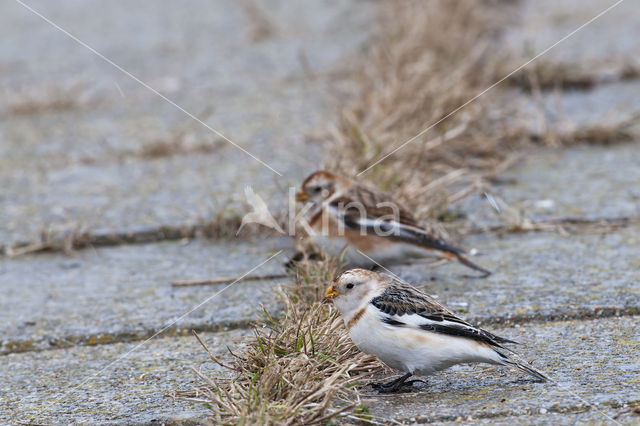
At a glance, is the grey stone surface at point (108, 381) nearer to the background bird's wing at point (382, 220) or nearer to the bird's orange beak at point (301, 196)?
the background bird's wing at point (382, 220)

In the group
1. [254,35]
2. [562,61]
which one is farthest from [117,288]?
[254,35]

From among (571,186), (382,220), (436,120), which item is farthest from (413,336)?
(436,120)

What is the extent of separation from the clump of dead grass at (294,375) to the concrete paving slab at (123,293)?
42cm

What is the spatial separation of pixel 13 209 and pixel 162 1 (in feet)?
18.4

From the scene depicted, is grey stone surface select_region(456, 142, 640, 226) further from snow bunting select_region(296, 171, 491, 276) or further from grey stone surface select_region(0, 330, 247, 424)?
grey stone surface select_region(0, 330, 247, 424)

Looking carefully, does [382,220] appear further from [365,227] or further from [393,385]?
[393,385]

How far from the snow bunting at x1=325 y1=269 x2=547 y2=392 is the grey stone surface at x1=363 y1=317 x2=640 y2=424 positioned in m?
0.07

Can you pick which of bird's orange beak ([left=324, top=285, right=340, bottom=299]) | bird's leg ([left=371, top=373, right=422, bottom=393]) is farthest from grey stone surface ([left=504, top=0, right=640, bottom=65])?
bird's leg ([left=371, top=373, right=422, bottom=393])

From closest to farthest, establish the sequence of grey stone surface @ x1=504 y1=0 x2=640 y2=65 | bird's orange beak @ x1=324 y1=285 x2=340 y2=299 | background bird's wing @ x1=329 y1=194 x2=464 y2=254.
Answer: bird's orange beak @ x1=324 y1=285 x2=340 y2=299
background bird's wing @ x1=329 y1=194 x2=464 y2=254
grey stone surface @ x1=504 y1=0 x2=640 y2=65

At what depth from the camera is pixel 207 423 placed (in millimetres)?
2283

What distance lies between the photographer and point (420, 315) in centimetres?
272

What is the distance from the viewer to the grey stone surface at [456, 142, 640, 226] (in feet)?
13.6

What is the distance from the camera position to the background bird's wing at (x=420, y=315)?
8.47ft

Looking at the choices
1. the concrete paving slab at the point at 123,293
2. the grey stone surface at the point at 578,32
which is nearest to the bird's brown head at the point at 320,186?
the concrete paving slab at the point at 123,293
